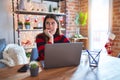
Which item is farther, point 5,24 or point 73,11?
point 73,11

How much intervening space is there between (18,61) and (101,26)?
2.30 metres

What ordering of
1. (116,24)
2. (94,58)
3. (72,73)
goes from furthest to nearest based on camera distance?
(116,24), (94,58), (72,73)

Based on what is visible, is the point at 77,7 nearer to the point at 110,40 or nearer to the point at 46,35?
the point at 110,40

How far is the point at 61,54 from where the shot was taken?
142cm

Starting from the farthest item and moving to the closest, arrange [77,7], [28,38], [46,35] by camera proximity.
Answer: [77,7], [28,38], [46,35]

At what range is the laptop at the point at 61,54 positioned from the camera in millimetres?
1375

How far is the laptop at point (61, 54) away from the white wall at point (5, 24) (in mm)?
2619

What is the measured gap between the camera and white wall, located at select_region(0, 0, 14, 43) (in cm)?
372

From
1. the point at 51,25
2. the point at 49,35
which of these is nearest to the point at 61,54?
the point at 49,35

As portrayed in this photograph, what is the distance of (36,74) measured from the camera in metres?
1.26

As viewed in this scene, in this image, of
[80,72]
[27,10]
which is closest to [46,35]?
[80,72]

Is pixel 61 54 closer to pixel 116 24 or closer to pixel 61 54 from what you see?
pixel 61 54

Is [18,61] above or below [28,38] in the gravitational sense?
below

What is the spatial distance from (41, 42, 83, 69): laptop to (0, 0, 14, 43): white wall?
2619mm
